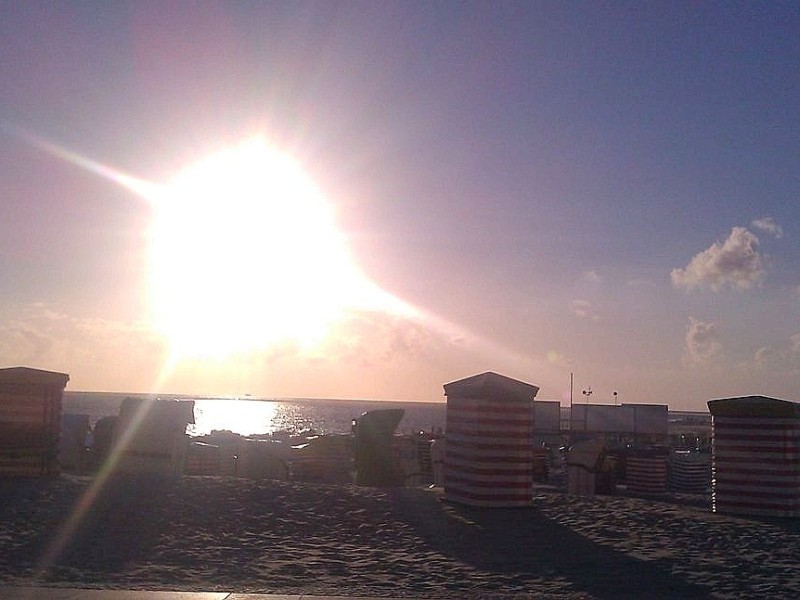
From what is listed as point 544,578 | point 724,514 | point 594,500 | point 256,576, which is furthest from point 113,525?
point 724,514

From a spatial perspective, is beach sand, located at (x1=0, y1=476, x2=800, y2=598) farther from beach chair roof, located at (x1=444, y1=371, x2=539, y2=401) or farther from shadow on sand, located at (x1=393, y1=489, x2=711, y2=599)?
beach chair roof, located at (x1=444, y1=371, x2=539, y2=401)

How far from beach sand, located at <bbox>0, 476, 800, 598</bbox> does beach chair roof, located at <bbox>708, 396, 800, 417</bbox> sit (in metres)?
1.76

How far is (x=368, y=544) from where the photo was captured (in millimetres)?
12070

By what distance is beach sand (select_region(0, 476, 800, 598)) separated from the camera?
970 centimetres

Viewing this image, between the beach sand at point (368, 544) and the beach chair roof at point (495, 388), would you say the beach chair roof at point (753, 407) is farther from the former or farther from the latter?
the beach chair roof at point (495, 388)

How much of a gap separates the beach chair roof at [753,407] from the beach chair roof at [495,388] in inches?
125

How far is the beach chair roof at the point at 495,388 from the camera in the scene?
15680 millimetres

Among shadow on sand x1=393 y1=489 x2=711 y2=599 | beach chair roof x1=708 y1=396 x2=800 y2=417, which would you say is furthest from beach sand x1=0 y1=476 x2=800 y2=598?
beach chair roof x1=708 y1=396 x2=800 y2=417

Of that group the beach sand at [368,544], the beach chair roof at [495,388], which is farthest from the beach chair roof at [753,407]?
the beach chair roof at [495,388]

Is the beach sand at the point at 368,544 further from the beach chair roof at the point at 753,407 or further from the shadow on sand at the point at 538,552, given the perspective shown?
the beach chair roof at the point at 753,407

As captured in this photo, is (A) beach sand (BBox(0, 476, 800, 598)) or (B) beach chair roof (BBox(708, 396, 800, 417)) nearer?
(A) beach sand (BBox(0, 476, 800, 598))

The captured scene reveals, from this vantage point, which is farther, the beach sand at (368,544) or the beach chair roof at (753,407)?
the beach chair roof at (753,407)

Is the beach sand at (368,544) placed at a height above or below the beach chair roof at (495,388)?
below

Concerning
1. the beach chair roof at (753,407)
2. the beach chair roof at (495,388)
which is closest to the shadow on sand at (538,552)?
the beach chair roof at (495,388)
